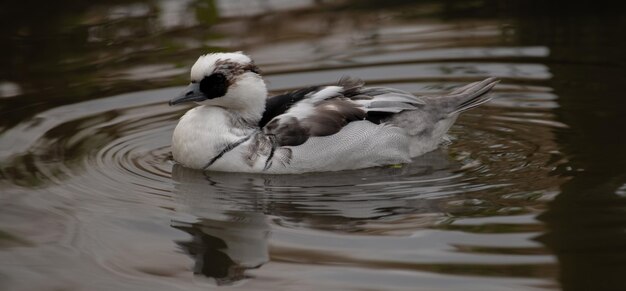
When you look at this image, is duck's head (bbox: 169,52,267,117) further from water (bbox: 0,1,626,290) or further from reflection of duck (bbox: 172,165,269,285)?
reflection of duck (bbox: 172,165,269,285)

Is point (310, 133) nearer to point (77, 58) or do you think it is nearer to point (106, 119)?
point (106, 119)

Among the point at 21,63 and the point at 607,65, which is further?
the point at 21,63

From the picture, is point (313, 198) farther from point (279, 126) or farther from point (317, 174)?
point (279, 126)

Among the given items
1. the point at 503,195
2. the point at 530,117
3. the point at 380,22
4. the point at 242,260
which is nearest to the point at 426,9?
the point at 380,22

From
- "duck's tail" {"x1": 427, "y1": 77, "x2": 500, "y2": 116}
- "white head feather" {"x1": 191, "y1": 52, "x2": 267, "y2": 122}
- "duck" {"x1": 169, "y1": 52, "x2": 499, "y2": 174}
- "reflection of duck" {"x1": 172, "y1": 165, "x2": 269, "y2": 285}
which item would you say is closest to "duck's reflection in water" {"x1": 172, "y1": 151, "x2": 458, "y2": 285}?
"reflection of duck" {"x1": 172, "y1": 165, "x2": 269, "y2": 285}

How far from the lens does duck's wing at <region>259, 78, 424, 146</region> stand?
9594mm

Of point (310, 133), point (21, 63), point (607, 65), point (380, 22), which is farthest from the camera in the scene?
point (380, 22)

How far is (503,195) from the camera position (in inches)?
343

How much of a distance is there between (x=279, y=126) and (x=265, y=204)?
0.94 metres

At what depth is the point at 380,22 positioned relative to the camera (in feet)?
46.9

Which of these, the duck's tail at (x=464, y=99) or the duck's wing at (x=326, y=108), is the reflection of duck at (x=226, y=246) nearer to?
the duck's wing at (x=326, y=108)

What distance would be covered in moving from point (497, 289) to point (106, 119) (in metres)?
5.32

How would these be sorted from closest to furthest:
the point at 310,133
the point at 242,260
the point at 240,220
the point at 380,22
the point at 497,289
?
1. the point at 497,289
2. the point at 242,260
3. the point at 240,220
4. the point at 310,133
5. the point at 380,22

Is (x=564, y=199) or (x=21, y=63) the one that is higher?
(x=21, y=63)
